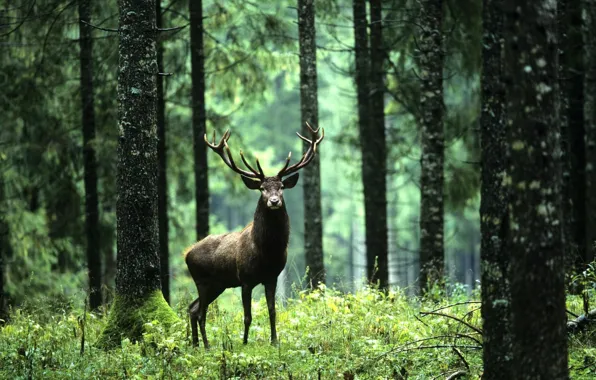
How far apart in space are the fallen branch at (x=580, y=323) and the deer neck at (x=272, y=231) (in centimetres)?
342

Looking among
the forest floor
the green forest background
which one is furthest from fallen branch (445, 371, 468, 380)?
the green forest background

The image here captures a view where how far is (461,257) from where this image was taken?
6331 cm

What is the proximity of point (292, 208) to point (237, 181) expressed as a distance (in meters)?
39.3

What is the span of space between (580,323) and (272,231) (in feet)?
12.0

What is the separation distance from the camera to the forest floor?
7.67 metres

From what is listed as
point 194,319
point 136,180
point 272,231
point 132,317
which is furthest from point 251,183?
point 132,317

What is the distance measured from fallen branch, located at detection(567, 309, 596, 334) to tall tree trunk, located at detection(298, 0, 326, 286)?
6.10 m

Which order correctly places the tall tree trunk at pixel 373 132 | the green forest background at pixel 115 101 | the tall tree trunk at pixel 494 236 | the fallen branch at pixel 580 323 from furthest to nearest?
the green forest background at pixel 115 101 → the tall tree trunk at pixel 373 132 → the fallen branch at pixel 580 323 → the tall tree trunk at pixel 494 236

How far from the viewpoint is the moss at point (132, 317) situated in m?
9.02

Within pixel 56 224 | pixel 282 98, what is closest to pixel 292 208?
pixel 282 98

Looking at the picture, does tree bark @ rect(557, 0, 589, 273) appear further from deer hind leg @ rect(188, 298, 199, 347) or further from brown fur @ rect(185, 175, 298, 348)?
deer hind leg @ rect(188, 298, 199, 347)

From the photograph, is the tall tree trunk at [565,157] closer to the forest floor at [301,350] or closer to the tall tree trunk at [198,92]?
the forest floor at [301,350]

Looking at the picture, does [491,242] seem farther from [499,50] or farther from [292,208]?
[292,208]

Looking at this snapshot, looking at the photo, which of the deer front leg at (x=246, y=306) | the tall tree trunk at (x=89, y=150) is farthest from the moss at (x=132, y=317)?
the tall tree trunk at (x=89, y=150)
